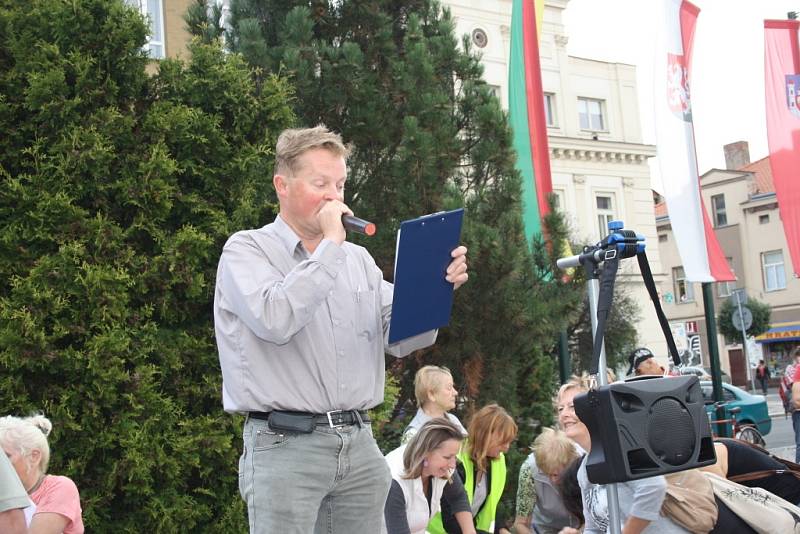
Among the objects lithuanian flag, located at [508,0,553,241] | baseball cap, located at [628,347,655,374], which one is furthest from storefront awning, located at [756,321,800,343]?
baseball cap, located at [628,347,655,374]

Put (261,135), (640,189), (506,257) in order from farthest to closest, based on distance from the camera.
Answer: (640,189)
(506,257)
(261,135)

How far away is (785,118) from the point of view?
51.2 feet

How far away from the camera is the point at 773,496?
500 centimetres

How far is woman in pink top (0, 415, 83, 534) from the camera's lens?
15.0ft

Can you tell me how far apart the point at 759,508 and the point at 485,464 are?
239 cm

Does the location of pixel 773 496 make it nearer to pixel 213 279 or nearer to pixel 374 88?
pixel 213 279

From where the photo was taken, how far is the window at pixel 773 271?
5094 centimetres

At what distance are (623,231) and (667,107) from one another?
1033 cm

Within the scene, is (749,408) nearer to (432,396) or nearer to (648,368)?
(648,368)

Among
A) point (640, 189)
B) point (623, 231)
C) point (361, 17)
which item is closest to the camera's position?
point (623, 231)

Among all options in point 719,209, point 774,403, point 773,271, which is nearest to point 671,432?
point 774,403

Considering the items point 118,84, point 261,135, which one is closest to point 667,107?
point 261,135

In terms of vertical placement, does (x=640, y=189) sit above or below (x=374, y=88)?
above

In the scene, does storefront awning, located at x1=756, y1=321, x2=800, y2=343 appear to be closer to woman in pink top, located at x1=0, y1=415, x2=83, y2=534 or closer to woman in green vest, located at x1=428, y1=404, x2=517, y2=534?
woman in green vest, located at x1=428, y1=404, x2=517, y2=534
